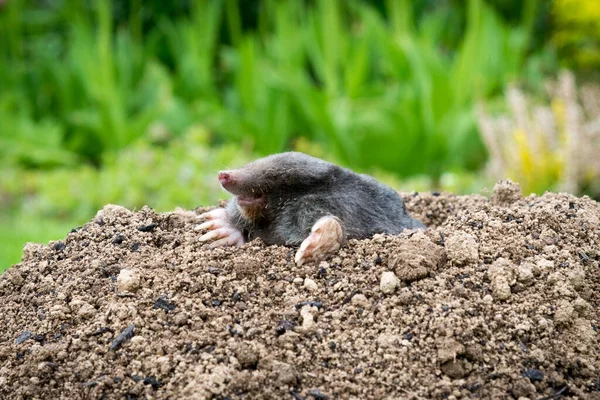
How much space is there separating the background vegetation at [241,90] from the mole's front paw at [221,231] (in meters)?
3.15

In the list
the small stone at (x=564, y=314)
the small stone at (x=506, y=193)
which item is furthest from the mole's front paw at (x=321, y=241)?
the small stone at (x=506, y=193)

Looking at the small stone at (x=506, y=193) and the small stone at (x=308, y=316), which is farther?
the small stone at (x=506, y=193)

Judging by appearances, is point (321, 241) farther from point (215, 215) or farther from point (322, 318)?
point (215, 215)

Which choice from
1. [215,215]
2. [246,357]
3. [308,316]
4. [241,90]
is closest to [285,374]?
[246,357]

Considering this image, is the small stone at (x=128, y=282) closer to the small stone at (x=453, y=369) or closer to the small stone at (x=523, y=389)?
the small stone at (x=453, y=369)

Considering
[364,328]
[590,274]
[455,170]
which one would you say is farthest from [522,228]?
[455,170]

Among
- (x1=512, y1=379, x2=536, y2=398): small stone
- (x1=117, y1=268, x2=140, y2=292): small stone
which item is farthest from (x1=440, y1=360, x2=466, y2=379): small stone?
(x1=117, y1=268, x2=140, y2=292): small stone

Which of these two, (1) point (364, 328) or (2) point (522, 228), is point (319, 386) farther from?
(2) point (522, 228)

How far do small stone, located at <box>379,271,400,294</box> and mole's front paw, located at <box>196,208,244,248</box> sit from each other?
1.96 ft

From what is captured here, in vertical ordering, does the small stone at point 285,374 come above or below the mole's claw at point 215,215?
below

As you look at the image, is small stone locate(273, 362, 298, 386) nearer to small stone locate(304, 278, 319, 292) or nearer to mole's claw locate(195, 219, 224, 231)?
small stone locate(304, 278, 319, 292)

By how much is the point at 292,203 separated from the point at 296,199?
0.06ft

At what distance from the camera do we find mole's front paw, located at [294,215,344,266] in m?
2.19

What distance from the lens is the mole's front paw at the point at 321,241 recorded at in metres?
2.19
